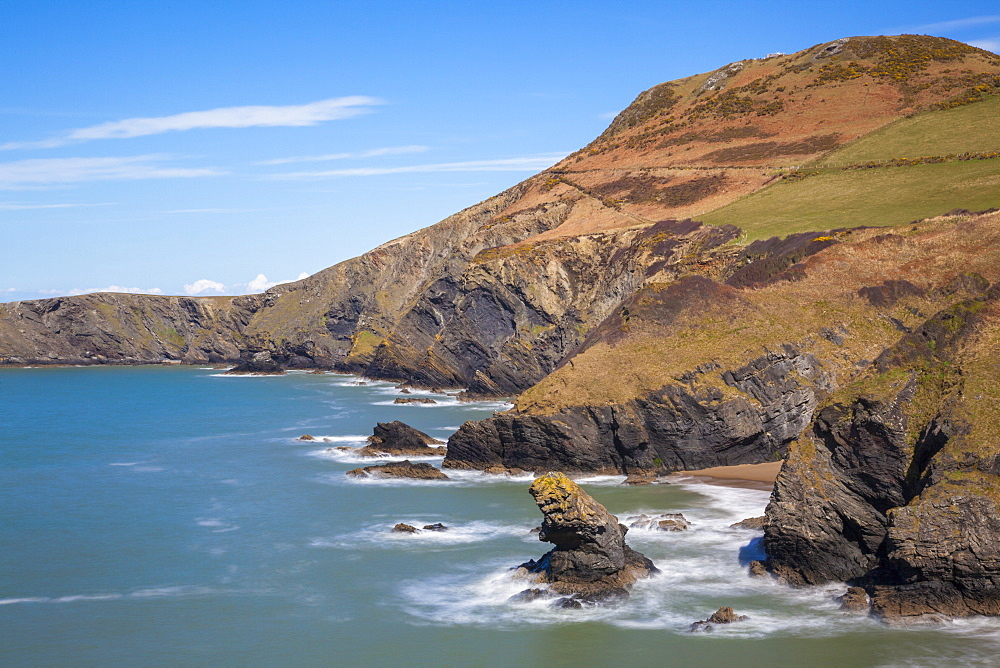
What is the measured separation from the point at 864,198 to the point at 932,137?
17.5m

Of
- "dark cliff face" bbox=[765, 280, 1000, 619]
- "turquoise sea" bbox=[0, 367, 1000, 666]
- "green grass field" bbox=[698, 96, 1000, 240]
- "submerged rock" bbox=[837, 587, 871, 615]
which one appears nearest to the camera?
"dark cliff face" bbox=[765, 280, 1000, 619]

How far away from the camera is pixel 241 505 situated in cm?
4262

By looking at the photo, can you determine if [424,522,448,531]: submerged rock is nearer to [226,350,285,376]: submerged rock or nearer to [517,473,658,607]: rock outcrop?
[517,473,658,607]: rock outcrop

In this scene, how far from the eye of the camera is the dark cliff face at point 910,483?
22.7 m

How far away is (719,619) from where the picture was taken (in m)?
24.4

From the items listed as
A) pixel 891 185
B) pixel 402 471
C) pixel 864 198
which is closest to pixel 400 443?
pixel 402 471

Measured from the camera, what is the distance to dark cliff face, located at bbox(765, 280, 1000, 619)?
893 inches

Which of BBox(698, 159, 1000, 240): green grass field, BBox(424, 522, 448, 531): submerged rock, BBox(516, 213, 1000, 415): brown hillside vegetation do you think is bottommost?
BBox(424, 522, 448, 531): submerged rock

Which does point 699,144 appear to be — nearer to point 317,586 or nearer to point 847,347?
point 847,347

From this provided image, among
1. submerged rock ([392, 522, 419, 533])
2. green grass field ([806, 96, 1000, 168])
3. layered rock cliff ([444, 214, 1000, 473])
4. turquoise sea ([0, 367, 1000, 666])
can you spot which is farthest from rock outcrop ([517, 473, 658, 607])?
green grass field ([806, 96, 1000, 168])

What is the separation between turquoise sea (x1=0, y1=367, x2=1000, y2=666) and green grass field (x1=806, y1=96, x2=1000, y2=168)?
166ft

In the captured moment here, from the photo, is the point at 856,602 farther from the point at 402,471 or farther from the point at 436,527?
the point at 402,471

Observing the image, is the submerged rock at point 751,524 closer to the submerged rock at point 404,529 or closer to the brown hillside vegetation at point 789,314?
the brown hillside vegetation at point 789,314

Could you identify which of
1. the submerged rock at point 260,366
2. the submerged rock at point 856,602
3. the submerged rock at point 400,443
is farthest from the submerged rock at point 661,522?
the submerged rock at point 260,366
